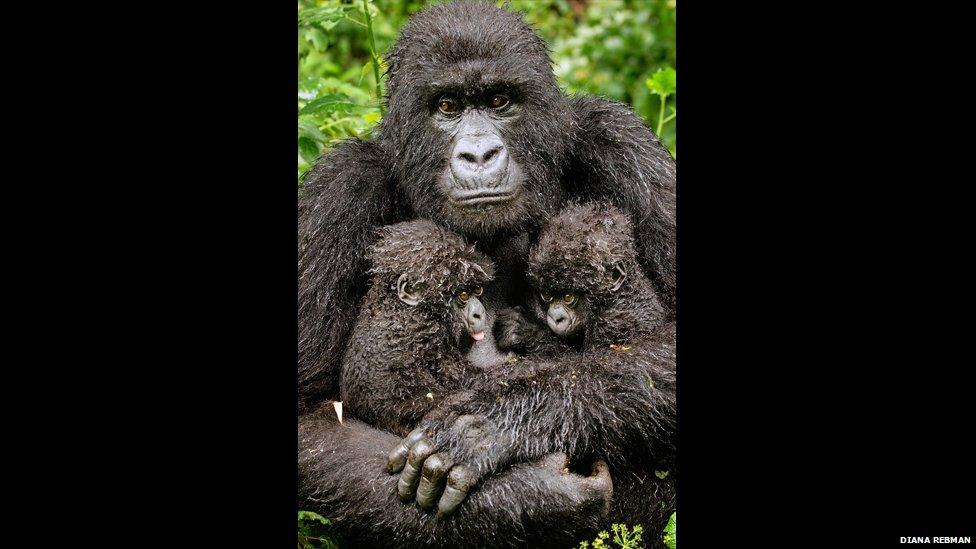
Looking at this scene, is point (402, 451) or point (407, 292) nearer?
point (402, 451)

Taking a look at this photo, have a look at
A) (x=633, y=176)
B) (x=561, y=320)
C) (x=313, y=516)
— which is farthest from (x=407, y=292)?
(x=633, y=176)

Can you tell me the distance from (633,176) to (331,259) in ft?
4.24

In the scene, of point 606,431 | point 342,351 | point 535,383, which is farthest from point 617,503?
point 342,351

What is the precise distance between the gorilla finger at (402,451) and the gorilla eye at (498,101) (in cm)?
131

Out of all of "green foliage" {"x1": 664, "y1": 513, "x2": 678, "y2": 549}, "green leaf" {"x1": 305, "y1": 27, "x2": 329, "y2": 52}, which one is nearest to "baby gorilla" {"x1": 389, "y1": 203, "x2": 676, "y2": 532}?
"green foliage" {"x1": 664, "y1": 513, "x2": 678, "y2": 549}

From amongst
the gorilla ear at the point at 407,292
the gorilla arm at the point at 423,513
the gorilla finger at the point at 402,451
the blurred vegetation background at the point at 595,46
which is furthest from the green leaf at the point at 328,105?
the gorilla finger at the point at 402,451

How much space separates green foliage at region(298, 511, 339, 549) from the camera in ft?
13.3

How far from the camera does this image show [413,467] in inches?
142

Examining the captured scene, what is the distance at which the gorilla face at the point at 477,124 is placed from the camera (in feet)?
12.6

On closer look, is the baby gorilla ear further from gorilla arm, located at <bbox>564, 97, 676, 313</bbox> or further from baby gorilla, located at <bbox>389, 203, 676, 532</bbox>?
gorilla arm, located at <bbox>564, 97, 676, 313</bbox>

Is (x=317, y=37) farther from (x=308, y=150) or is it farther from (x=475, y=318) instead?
(x=475, y=318)

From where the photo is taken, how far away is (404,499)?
3.67m
